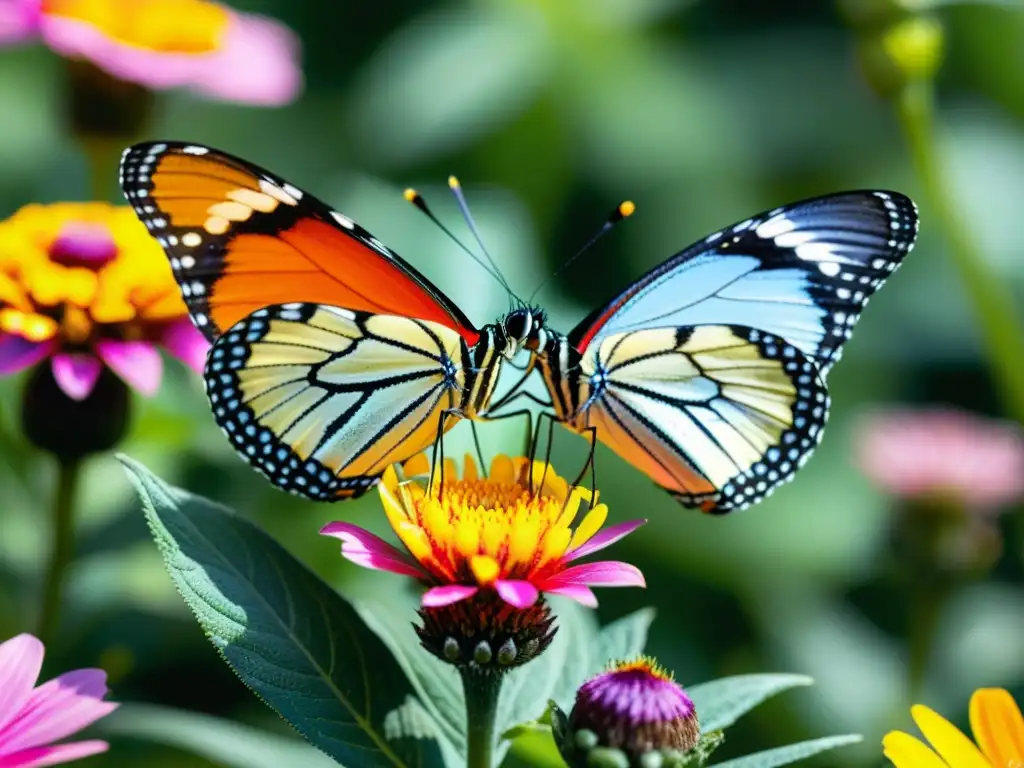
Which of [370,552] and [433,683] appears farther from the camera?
[433,683]

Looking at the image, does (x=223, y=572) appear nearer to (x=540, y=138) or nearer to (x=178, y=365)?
(x=178, y=365)

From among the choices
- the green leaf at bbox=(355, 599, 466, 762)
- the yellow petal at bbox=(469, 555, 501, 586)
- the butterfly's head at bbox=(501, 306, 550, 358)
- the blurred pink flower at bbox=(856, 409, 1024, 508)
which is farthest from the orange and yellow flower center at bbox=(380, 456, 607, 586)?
the blurred pink flower at bbox=(856, 409, 1024, 508)

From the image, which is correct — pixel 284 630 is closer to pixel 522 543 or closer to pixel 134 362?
pixel 522 543

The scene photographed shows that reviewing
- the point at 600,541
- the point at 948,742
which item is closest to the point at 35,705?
the point at 600,541

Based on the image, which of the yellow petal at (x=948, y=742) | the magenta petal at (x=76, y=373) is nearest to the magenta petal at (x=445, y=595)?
the yellow petal at (x=948, y=742)

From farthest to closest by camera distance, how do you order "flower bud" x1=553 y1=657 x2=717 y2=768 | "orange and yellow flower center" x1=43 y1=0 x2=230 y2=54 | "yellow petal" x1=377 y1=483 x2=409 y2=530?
"orange and yellow flower center" x1=43 y1=0 x2=230 y2=54 → "yellow petal" x1=377 y1=483 x2=409 y2=530 → "flower bud" x1=553 y1=657 x2=717 y2=768

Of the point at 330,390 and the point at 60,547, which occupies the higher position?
the point at 330,390

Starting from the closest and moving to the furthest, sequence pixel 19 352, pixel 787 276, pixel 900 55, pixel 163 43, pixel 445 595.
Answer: pixel 445 595 → pixel 19 352 → pixel 787 276 → pixel 900 55 → pixel 163 43

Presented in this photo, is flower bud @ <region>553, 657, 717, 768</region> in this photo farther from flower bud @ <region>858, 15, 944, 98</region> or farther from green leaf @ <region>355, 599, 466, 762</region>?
flower bud @ <region>858, 15, 944, 98</region>
